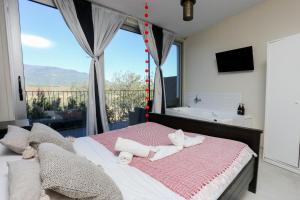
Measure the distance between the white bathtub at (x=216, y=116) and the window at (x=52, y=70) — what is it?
79.1 inches

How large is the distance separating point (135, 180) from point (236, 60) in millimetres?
3071

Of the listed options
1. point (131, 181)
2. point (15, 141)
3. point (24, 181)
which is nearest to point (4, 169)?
point (15, 141)

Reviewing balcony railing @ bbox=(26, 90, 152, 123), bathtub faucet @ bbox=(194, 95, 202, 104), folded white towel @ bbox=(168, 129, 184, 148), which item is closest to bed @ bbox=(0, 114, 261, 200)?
folded white towel @ bbox=(168, 129, 184, 148)

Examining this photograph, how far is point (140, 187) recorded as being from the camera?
0.94m

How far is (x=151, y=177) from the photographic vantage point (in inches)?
41.2

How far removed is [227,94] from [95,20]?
2.92 m

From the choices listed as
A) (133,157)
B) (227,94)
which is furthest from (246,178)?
(227,94)

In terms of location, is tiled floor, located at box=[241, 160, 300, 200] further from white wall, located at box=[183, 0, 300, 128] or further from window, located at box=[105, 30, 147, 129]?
window, located at box=[105, 30, 147, 129]

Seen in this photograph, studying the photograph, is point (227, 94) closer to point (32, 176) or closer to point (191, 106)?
point (191, 106)

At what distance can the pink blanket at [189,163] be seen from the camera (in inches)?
38.6

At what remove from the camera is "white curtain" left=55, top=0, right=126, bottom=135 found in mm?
2352

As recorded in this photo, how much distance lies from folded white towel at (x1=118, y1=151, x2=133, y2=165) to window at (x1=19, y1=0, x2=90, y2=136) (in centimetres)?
164

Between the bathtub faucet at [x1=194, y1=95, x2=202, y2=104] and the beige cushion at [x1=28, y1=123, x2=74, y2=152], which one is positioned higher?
the bathtub faucet at [x1=194, y1=95, x2=202, y2=104]

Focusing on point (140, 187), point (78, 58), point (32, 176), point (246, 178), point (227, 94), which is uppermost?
point (78, 58)
